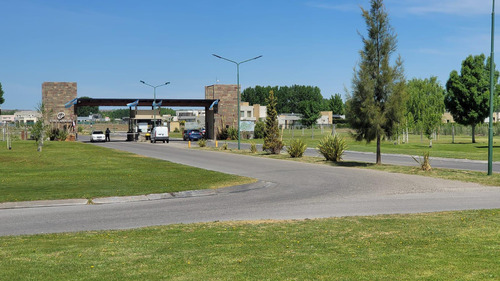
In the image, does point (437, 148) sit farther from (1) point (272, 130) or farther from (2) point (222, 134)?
(2) point (222, 134)

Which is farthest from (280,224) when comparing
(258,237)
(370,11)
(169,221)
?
(370,11)

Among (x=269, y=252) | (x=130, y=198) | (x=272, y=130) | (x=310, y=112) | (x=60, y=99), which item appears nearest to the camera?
(x=269, y=252)

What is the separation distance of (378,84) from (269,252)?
18.9m

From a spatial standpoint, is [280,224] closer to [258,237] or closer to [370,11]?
[258,237]

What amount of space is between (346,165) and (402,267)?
21.3 m

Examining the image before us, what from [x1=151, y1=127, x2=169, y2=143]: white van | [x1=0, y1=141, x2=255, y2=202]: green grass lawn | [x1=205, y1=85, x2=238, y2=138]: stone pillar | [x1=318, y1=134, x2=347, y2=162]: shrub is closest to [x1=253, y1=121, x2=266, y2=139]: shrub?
[x1=205, y1=85, x2=238, y2=138]: stone pillar

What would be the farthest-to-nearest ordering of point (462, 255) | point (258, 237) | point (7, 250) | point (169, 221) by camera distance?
point (169, 221)
point (258, 237)
point (7, 250)
point (462, 255)

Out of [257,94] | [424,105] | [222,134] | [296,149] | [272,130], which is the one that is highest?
[257,94]

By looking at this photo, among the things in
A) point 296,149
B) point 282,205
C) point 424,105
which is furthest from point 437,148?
point 282,205

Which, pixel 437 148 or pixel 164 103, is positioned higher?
pixel 164 103

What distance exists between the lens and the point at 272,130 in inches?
1465

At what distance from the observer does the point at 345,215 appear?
11914mm

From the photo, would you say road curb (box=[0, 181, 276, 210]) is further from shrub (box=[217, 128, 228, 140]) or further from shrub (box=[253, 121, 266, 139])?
shrub (box=[253, 121, 266, 139])

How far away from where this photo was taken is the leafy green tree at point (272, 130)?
121 feet
